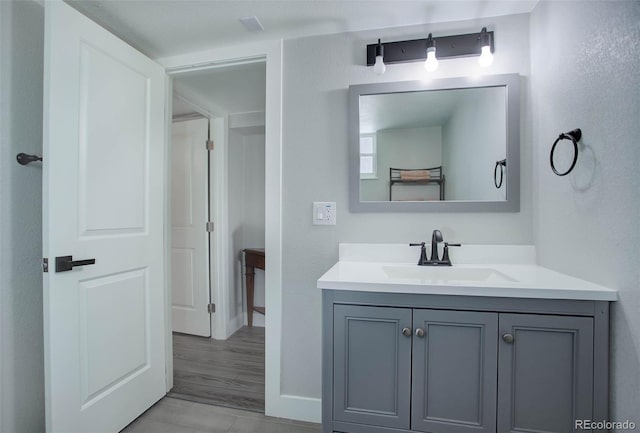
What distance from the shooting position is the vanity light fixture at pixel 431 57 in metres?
1.41

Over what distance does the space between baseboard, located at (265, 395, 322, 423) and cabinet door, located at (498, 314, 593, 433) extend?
97 centimetres

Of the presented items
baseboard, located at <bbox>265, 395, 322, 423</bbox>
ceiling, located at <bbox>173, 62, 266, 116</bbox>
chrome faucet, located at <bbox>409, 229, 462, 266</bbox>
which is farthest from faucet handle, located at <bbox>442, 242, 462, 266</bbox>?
ceiling, located at <bbox>173, 62, 266, 116</bbox>

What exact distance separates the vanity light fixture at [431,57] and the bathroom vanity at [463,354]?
3.51 ft

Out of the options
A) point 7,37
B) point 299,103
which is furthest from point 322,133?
point 7,37

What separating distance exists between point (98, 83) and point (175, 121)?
Answer: 150cm

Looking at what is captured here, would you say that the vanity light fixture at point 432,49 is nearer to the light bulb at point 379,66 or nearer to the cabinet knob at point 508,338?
the light bulb at point 379,66

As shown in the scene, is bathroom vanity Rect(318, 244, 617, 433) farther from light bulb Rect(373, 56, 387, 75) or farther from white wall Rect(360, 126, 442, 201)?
light bulb Rect(373, 56, 387, 75)

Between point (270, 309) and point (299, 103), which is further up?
point (299, 103)

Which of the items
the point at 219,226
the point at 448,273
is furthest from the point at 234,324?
the point at 448,273

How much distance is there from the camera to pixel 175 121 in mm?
2836

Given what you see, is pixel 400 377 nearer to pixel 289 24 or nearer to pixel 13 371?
pixel 13 371

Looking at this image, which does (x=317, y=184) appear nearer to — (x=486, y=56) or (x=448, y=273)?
(x=448, y=273)

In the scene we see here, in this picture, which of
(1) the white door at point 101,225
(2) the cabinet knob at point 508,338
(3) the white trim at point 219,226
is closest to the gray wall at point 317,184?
(2) the cabinet knob at point 508,338

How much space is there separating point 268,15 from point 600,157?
1576mm
